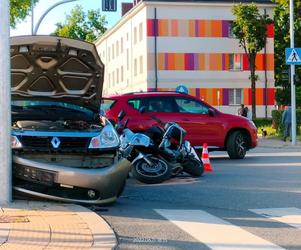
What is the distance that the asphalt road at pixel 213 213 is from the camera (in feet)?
22.2

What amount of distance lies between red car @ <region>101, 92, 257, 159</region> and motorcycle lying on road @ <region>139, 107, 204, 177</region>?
10.7 ft

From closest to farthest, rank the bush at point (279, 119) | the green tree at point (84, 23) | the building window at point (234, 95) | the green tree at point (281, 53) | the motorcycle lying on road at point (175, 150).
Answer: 1. the motorcycle lying on road at point (175, 150)
2. the bush at point (279, 119)
3. the building window at point (234, 95)
4. the green tree at point (281, 53)
5. the green tree at point (84, 23)

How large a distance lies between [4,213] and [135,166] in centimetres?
400

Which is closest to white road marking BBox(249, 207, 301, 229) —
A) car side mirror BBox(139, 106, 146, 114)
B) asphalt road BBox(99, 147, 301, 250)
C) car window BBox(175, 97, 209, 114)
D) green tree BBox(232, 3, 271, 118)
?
asphalt road BBox(99, 147, 301, 250)

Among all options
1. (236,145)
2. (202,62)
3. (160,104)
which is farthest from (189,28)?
(160,104)

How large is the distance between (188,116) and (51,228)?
31.8 ft

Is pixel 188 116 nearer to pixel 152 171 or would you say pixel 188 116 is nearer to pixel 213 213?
pixel 152 171

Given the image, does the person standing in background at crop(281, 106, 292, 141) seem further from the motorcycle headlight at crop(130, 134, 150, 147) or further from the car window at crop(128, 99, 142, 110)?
the motorcycle headlight at crop(130, 134, 150, 147)

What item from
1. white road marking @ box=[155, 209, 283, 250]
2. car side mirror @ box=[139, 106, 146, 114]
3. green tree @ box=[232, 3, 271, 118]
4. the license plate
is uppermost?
green tree @ box=[232, 3, 271, 118]

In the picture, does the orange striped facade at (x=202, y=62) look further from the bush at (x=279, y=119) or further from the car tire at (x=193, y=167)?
the car tire at (x=193, y=167)

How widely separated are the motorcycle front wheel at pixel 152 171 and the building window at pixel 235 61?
42.9 m

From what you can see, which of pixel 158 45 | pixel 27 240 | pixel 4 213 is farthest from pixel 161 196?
pixel 158 45

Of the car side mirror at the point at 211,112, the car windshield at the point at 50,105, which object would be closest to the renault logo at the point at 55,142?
the car windshield at the point at 50,105

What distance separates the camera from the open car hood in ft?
30.5
